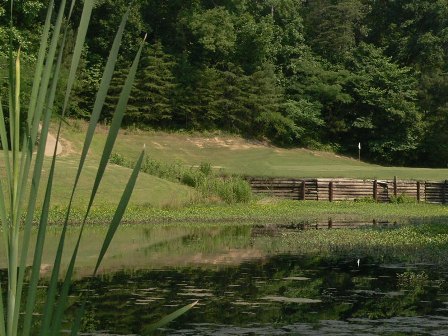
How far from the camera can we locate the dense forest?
212 ft

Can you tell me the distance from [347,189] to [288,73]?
30534 millimetres

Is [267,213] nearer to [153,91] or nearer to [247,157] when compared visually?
[247,157]

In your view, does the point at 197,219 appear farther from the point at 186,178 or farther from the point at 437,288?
the point at 437,288

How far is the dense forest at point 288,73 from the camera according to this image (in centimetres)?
6450

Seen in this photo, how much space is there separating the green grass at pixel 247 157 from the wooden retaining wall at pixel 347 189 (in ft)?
11.6

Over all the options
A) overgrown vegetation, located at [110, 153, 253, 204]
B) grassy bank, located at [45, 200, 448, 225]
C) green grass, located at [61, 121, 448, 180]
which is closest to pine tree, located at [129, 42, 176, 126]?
green grass, located at [61, 121, 448, 180]

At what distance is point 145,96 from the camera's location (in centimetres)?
6291

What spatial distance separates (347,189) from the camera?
44.2 meters

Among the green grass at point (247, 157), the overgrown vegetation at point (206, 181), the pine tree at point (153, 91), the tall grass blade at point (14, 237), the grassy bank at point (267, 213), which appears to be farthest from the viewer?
the pine tree at point (153, 91)

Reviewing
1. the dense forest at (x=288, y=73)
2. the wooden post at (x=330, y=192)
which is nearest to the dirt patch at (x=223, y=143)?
the dense forest at (x=288, y=73)

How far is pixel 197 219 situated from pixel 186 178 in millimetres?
7718

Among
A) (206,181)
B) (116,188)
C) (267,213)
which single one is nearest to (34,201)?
(116,188)

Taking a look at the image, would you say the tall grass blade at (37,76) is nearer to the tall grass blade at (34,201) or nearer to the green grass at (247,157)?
the tall grass blade at (34,201)

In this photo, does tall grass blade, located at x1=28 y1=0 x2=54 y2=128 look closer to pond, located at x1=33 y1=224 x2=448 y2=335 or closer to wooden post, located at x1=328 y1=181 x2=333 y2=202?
pond, located at x1=33 y1=224 x2=448 y2=335
